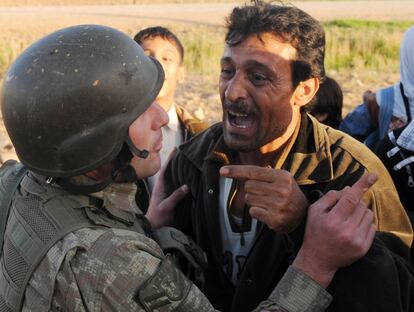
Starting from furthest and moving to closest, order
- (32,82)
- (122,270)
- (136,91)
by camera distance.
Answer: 1. (136,91)
2. (32,82)
3. (122,270)

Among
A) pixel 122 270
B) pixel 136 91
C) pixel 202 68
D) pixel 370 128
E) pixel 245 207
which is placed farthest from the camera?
pixel 202 68

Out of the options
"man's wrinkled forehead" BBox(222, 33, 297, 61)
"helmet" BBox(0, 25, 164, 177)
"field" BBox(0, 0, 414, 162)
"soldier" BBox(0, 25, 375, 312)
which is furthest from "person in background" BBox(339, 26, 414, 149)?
"field" BBox(0, 0, 414, 162)

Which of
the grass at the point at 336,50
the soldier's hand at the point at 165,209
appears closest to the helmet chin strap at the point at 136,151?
the soldier's hand at the point at 165,209

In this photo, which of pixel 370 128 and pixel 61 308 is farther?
pixel 370 128

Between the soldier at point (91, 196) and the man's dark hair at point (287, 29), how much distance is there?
1059 mm

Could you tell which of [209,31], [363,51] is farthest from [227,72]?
[209,31]

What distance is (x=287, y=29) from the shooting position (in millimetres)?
3330

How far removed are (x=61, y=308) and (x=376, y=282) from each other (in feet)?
3.68

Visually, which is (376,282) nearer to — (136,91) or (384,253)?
(384,253)

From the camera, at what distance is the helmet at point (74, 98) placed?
6.87 ft

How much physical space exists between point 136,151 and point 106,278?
0.51 meters

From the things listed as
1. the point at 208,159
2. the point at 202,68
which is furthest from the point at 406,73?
the point at 202,68

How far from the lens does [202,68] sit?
1523 cm

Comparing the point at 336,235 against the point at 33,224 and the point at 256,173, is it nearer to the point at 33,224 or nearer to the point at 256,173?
the point at 256,173
